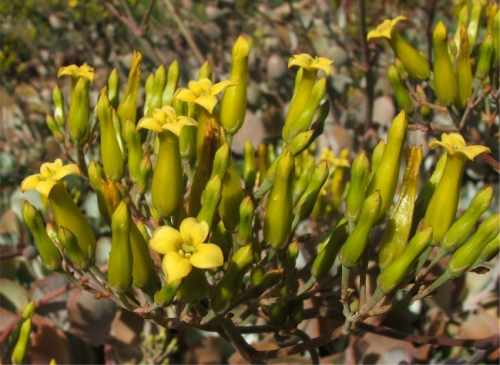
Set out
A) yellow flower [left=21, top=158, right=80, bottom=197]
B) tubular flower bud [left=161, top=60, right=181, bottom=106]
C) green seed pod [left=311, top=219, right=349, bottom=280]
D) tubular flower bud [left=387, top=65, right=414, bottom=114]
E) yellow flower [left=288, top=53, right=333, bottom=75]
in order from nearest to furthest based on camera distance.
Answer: yellow flower [left=21, top=158, right=80, bottom=197] → green seed pod [left=311, top=219, right=349, bottom=280] → yellow flower [left=288, top=53, right=333, bottom=75] → tubular flower bud [left=161, top=60, right=181, bottom=106] → tubular flower bud [left=387, top=65, right=414, bottom=114]

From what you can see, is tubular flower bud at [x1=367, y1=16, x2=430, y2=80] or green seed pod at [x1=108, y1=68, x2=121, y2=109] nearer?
green seed pod at [x1=108, y1=68, x2=121, y2=109]

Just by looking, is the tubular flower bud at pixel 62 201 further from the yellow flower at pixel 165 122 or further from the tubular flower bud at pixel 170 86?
the tubular flower bud at pixel 170 86

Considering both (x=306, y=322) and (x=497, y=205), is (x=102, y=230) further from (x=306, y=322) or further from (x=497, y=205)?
(x=497, y=205)

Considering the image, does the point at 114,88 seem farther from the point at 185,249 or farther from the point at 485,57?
the point at 485,57

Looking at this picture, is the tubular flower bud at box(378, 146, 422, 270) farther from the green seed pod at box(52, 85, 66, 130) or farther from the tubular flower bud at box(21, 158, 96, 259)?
the green seed pod at box(52, 85, 66, 130)

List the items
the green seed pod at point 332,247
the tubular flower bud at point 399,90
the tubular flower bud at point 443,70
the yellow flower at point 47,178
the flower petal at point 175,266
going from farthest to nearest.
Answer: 1. the tubular flower bud at point 399,90
2. the tubular flower bud at point 443,70
3. the green seed pod at point 332,247
4. the yellow flower at point 47,178
5. the flower petal at point 175,266

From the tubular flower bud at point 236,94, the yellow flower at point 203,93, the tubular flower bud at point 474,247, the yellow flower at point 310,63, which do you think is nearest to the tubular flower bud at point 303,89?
the yellow flower at point 310,63

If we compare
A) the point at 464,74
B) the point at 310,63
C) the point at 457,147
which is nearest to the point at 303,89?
the point at 310,63

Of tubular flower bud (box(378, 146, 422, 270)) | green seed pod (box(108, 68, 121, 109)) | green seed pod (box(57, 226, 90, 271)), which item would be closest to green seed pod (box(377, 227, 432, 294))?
tubular flower bud (box(378, 146, 422, 270))
